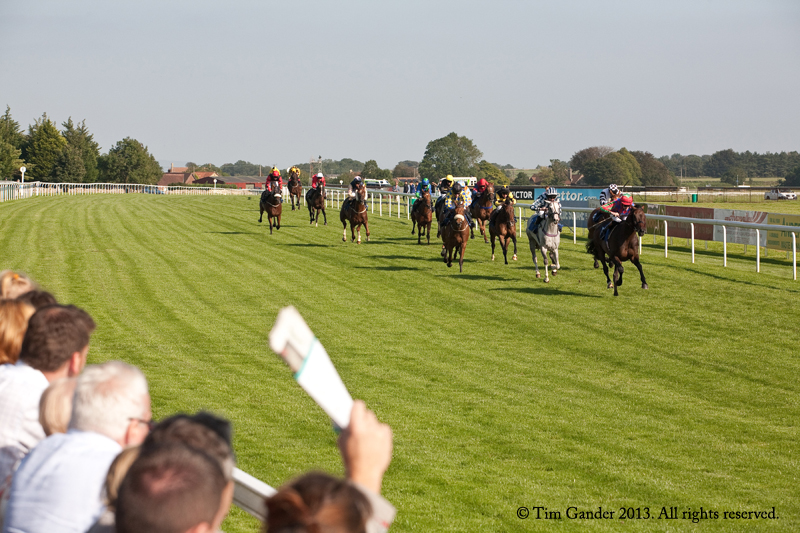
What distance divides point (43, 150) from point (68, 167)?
20.5ft

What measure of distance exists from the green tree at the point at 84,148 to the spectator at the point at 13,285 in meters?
76.9

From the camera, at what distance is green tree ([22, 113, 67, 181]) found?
78.4 m

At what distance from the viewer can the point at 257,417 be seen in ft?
26.3

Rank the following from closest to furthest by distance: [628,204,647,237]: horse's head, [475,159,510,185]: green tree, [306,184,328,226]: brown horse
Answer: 1. [628,204,647,237]: horse's head
2. [306,184,328,226]: brown horse
3. [475,159,510,185]: green tree

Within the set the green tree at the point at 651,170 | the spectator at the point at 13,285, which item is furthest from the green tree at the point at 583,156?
the spectator at the point at 13,285

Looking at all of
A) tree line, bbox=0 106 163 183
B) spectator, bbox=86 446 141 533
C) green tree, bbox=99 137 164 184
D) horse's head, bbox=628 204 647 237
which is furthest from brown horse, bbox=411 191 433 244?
green tree, bbox=99 137 164 184

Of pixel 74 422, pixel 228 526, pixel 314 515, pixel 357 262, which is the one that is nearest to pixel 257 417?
pixel 228 526

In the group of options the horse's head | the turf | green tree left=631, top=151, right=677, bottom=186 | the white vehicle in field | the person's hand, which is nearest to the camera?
the person's hand

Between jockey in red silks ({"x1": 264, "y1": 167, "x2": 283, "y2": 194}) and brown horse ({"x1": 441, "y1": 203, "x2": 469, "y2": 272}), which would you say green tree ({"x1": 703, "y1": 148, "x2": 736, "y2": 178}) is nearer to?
jockey in red silks ({"x1": 264, "y1": 167, "x2": 283, "y2": 194})

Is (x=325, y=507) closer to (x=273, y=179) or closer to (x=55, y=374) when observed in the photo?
(x=55, y=374)

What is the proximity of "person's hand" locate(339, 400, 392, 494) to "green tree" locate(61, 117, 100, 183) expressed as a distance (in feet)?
262

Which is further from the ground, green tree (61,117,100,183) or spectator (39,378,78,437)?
green tree (61,117,100,183)

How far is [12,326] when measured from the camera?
3578mm

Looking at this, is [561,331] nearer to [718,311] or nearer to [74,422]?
[718,311]
